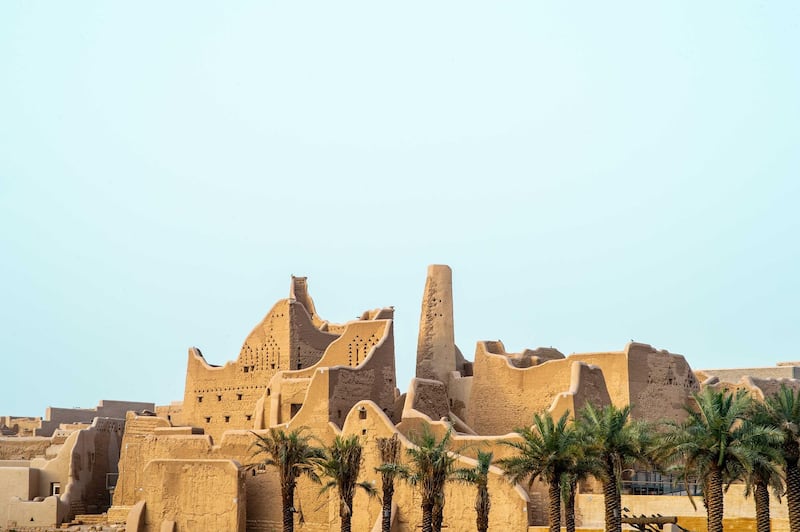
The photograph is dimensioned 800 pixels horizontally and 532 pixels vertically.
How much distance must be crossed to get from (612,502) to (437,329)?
1557cm

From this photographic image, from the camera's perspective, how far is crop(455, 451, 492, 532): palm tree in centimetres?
2869

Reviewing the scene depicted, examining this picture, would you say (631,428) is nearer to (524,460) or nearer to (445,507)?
(524,460)

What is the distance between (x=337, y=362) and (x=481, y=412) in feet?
18.5

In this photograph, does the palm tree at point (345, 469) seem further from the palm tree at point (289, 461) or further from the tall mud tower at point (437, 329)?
the tall mud tower at point (437, 329)

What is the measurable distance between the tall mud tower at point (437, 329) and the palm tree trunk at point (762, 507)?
1618cm

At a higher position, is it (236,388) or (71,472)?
(236,388)

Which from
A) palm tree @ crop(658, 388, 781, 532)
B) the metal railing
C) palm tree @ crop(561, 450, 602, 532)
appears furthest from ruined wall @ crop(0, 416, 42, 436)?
palm tree @ crop(658, 388, 781, 532)

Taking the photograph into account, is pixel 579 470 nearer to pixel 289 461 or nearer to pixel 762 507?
pixel 762 507

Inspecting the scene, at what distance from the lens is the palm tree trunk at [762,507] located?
26422mm

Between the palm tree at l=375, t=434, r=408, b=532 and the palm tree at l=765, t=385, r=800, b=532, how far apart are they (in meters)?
9.52

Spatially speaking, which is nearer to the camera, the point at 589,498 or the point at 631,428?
the point at 631,428

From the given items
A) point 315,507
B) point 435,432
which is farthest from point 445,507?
point 315,507

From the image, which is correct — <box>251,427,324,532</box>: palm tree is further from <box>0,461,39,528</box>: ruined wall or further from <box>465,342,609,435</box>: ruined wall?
<box>0,461,39,528</box>: ruined wall

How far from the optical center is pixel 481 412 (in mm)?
39156
